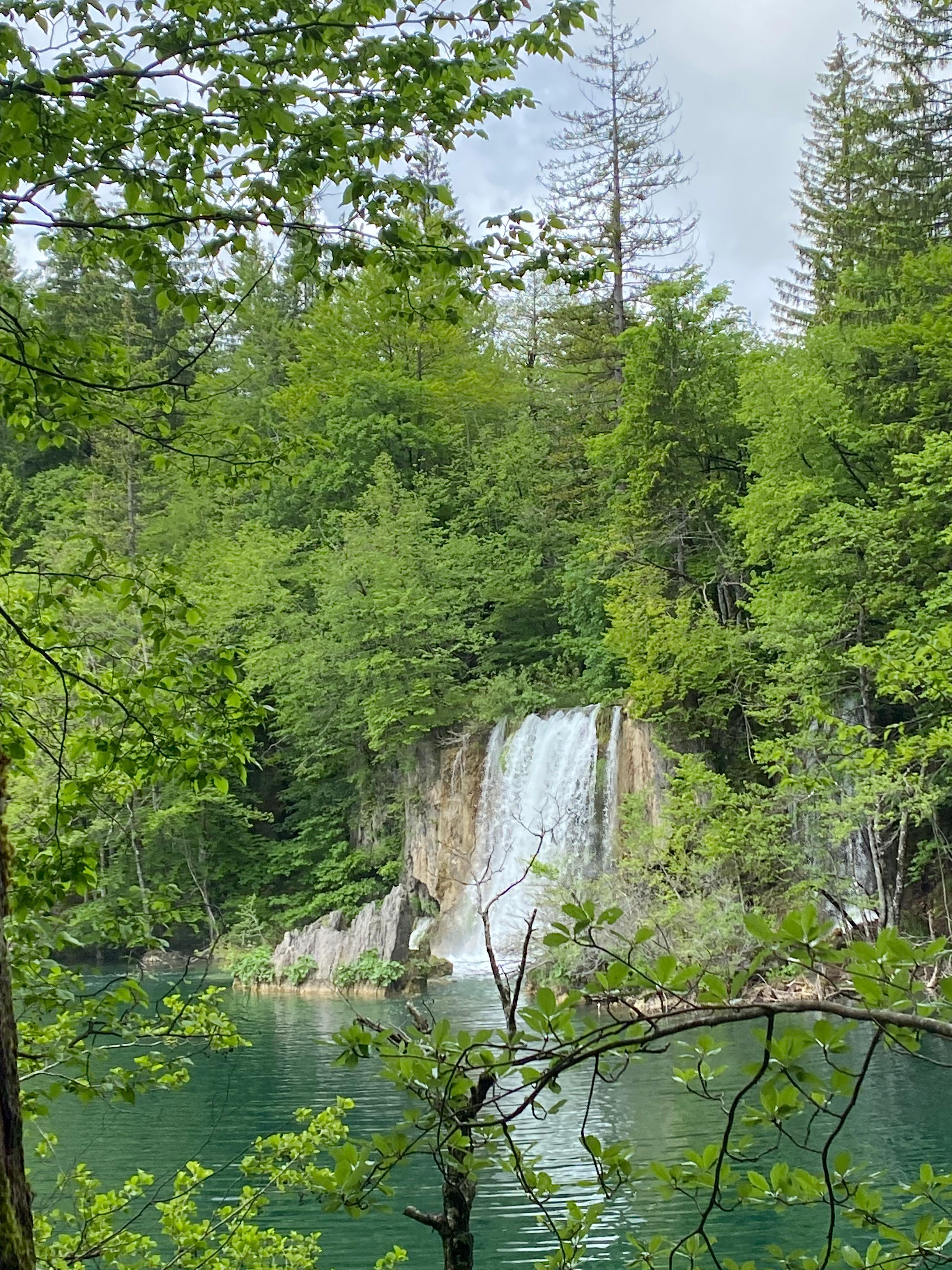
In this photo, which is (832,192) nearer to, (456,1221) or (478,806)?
(478,806)

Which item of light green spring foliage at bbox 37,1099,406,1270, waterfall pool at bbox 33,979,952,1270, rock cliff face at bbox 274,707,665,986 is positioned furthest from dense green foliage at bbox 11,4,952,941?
waterfall pool at bbox 33,979,952,1270

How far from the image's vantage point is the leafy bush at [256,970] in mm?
20656

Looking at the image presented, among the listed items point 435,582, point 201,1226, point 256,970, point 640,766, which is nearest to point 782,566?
point 640,766

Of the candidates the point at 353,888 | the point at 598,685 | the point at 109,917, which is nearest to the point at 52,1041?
the point at 109,917

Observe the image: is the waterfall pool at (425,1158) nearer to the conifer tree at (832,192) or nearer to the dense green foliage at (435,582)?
the dense green foliage at (435,582)

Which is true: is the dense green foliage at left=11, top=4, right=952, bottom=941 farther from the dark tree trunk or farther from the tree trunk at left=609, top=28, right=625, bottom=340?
the dark tree trunk

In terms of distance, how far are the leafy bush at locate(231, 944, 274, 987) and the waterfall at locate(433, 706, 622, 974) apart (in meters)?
3.24

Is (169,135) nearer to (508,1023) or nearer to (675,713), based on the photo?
(508,1023)

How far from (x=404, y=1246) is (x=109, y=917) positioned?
194 inches

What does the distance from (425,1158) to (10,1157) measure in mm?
7706

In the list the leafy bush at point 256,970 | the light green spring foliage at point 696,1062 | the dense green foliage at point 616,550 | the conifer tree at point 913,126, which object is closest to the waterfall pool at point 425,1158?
the dense green foliage at point 616,550

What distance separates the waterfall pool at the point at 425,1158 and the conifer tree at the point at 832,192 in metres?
14.6

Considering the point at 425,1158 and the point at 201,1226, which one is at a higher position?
the point at 201,1226

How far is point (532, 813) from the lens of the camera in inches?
800
